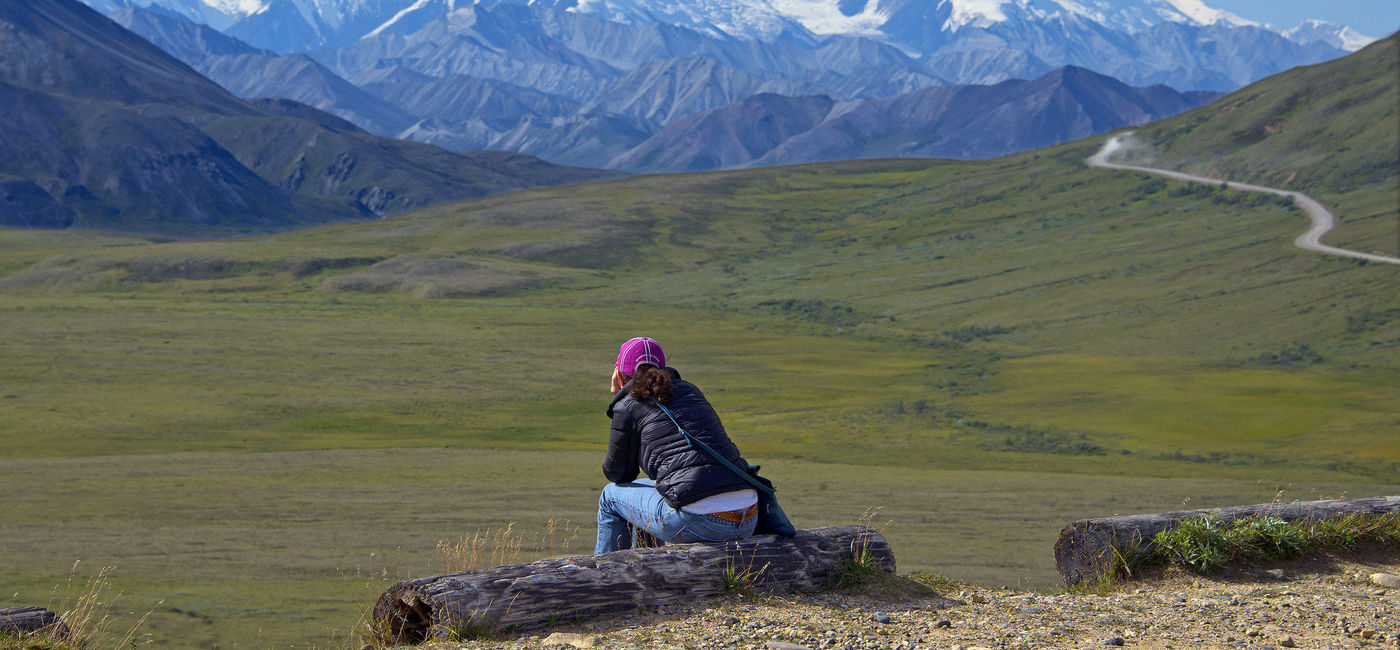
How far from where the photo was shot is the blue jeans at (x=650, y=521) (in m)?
8.83

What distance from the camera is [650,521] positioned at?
9.08m

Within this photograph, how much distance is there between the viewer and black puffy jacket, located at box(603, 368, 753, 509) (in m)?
8.69

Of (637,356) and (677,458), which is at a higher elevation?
(637,356)

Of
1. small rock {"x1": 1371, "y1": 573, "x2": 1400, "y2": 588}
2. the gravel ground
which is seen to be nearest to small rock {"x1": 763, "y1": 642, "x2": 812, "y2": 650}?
the gravel ground

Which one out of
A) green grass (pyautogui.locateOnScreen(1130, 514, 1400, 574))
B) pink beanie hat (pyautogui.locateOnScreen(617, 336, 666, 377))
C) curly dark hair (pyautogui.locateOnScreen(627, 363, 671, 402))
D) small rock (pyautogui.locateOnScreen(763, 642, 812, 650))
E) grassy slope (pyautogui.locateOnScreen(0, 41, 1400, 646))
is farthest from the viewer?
grassy slope (pyautogui.locateOnScreen(0, 41, 1400, 646))

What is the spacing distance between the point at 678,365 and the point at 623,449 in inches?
2413

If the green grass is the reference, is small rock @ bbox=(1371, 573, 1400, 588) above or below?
below

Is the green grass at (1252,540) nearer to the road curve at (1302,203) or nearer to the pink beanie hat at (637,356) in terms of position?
the pink beanie hat at (637,356)

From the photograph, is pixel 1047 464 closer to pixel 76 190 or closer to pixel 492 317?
pixel 492 317

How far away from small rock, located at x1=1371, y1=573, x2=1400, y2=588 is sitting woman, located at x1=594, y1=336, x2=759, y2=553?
5.58m

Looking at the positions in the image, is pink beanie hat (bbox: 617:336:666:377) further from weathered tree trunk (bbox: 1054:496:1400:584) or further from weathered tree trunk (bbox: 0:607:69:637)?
weathered tree trunk (bbox: 0:607:69:637)

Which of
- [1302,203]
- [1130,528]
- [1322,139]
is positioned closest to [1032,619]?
[1130,528]

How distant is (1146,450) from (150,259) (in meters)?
97.2

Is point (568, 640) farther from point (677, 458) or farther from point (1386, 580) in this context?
point (1386, 580)
